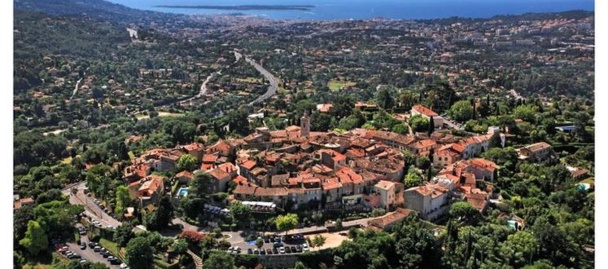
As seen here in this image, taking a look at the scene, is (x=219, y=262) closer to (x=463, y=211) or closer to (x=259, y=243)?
(x=259, y=243)

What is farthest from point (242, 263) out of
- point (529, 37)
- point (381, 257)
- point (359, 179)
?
point (529, 37)

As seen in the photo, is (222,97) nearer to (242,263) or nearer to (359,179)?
(359,179)

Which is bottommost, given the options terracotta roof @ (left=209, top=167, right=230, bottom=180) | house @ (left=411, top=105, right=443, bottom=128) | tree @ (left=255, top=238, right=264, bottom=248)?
tree @ (left=255, top=238, right=264, bottom=248)

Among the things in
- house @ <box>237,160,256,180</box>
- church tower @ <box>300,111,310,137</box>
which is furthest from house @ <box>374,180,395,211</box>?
church tower @ <box>300,111,310,137</box>

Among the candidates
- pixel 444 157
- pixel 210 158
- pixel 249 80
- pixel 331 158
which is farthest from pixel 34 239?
pixel 249 80

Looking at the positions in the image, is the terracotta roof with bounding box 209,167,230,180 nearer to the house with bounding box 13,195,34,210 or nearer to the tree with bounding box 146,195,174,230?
the tree with bounding box 146,195,174,230

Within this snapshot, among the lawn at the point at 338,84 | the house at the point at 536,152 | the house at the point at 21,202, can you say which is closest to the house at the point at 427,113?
the house at the point at 536,152
